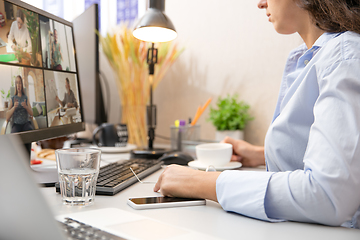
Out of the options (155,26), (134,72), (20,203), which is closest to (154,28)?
(155,26)

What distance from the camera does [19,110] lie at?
0.72 metres

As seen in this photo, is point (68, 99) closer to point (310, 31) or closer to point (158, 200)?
point (158, 200)

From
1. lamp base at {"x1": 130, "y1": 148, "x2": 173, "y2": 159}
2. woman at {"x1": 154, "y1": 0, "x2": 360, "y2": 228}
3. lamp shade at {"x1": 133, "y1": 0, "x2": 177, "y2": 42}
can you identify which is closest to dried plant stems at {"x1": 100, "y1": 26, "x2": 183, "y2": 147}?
lamp shade at {"x1": 133, "y1": 0, "x2": 177, "y2": 42}

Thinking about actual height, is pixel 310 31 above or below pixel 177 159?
above

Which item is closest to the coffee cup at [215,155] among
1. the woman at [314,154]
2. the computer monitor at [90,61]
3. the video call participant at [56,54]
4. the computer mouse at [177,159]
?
the computer mouse at [177,159]

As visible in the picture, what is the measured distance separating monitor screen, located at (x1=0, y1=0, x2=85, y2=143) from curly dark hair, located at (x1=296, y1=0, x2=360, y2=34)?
0.64 meters

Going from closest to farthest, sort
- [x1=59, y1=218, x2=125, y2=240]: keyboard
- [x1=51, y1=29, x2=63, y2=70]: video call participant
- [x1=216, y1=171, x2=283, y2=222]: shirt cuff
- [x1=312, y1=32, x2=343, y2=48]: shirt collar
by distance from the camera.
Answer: [x1=59, y1=218, x2=125, y2=240]: keyboard < [x1=216, y1=171, x2=283, y2=222]: shirt cuff < [x1=312, y1=32, x2=343, y2=48]: shirt collar < [x1=51, y1=29, x2=63, y2=70]: video call participant

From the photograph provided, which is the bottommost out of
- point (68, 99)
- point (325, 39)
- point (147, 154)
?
point (147, 154)

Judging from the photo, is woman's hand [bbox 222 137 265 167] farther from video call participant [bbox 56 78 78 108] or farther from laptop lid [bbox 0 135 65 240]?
laptop lid [bbox 0 135 65 240]

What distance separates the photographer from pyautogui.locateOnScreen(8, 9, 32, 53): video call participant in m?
0.71

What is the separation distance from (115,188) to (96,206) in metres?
0.09

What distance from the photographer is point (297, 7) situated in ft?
2.39

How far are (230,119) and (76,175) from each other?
0.93 meters

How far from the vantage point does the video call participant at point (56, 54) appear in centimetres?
86
